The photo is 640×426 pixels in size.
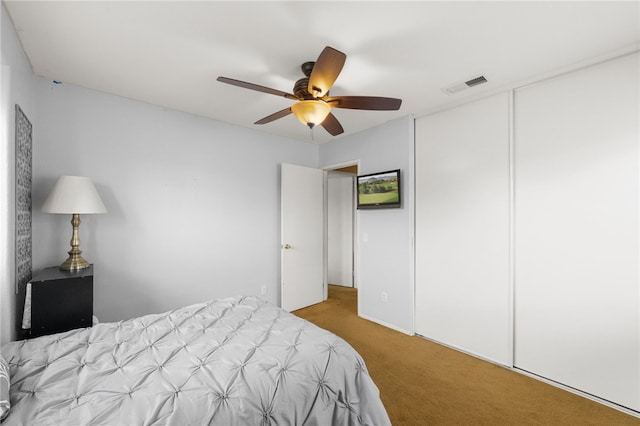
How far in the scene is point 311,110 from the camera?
1923mm

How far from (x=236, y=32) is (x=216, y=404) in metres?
2.02

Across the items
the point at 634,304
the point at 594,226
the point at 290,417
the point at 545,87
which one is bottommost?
the point at 290,417

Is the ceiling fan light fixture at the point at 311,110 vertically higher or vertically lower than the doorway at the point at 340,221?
higher

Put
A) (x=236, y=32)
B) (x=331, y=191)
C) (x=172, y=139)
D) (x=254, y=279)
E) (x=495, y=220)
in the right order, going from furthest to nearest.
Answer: (x=331, y=191), (x=254, y=279), (x=172, y=139), (x=495, y=220), (x=236, y=32)

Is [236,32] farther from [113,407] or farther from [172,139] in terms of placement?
[113,407]

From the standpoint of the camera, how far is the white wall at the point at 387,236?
10.4 ft

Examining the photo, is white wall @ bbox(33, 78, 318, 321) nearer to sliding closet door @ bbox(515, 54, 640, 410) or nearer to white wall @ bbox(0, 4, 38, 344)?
white wall @ bbox(0, 4, 38, 344)

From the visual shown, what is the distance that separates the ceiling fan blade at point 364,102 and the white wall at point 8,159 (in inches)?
74.1

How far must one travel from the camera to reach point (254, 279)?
3637 mm

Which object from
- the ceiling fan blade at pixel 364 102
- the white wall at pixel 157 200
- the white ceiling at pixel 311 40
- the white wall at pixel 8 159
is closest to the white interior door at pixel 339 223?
the white wall at pixel 157 200

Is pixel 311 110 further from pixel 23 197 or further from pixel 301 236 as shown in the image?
pixel 301 236

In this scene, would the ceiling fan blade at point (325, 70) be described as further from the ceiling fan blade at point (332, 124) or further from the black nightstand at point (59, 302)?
the black nightstand at point (59, 302)

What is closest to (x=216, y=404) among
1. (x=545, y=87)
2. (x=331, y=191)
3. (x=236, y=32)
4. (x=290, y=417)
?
(x=290, y=417)

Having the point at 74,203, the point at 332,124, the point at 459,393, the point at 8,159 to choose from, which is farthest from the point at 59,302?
the point at 459,393
